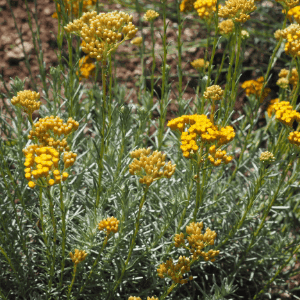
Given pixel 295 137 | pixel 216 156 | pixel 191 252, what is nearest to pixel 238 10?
pixel 295 137

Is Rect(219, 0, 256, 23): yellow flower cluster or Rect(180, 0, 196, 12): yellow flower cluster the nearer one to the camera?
Rect(219, 0, 256, 23): yellow flower cluster

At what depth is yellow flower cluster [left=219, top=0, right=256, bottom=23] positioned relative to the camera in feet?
7.00

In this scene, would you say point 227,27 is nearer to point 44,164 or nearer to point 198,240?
point 198,240

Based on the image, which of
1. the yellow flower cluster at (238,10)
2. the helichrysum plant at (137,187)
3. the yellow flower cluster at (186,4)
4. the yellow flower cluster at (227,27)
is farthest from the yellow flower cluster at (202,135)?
the yellow flower cluster at (186,4)

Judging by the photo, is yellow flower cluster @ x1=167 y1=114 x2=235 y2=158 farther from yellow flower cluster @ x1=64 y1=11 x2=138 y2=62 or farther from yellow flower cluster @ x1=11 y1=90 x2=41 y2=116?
yellow flower cluster @ x1=11 y1=90 x2=41 y2=116

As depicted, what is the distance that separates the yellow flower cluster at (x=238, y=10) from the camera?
2135mm

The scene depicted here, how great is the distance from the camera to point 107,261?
247cm

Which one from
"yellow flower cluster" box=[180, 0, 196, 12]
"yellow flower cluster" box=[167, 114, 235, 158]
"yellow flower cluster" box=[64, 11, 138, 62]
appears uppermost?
"yellow flower cluster" box=[64, 11, 138, 62]

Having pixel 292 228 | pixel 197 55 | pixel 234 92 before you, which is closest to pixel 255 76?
pixel 197 55

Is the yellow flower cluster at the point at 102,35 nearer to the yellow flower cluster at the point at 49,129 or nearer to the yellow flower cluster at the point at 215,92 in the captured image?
the yellow flower cluster at the point at 49,129

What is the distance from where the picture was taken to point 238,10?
2.17 metres

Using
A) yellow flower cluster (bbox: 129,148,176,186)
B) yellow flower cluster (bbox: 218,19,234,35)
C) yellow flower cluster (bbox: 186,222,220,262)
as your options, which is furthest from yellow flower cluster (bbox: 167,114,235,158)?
yellow flower cluster (bbox: 218,19,234,35)

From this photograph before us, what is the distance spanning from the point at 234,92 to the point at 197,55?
3.18 m

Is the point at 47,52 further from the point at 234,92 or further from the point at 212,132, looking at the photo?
the point at 212,132
